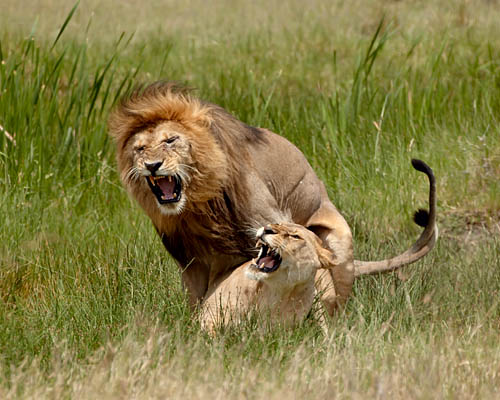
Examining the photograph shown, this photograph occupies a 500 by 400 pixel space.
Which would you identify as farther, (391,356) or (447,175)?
(447,175)

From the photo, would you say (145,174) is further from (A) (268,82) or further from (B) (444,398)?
(A) (268,82)

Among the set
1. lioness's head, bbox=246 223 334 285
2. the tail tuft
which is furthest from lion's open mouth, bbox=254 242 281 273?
the tail tuft

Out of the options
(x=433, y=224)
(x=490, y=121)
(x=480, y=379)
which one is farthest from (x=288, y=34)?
(x=480, y=379)

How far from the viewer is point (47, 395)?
11.8ft

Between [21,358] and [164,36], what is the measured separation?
8636 mm

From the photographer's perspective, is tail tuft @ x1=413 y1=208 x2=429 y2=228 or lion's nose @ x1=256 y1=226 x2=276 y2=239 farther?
tail tuft @ x1=413 y1=208 x2=429 y2=228

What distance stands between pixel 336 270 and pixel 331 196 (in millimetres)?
1910

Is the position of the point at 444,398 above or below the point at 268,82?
above

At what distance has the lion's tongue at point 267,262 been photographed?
4487 mm

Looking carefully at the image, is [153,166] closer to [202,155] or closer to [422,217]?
[202,155]

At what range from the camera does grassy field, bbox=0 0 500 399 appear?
384cm

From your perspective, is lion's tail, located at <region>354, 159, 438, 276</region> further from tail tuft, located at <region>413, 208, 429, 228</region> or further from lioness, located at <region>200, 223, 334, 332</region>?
lioness, located at <region>200, 223, 334, 332</region>

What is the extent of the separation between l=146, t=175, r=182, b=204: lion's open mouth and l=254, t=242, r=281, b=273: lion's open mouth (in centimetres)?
50

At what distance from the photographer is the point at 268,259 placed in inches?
177
